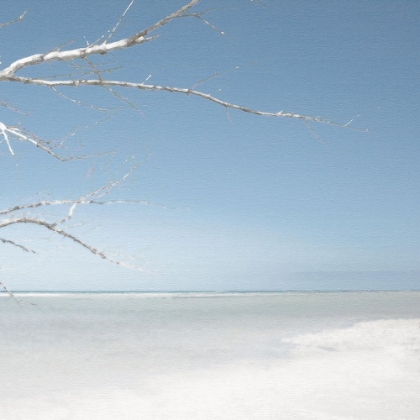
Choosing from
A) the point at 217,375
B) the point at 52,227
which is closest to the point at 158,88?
the point at 52,227

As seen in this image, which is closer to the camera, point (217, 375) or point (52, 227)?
point (52, 227)

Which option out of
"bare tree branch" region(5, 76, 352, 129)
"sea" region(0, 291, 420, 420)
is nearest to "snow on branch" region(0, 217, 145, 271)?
"bare tree branch" region(5, 76, 352, 129)

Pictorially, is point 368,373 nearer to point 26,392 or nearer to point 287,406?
point 287,406

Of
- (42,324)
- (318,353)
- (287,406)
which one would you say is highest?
(42,324)

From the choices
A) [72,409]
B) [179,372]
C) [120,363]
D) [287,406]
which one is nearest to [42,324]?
[120,363]

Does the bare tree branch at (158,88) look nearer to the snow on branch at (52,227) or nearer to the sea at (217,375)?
the snow on branch at (52,227)

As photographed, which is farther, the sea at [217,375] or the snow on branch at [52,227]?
the sea at [217,375]

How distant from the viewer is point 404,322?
21.8m

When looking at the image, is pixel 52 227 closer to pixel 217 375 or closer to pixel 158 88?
pixel 158 88

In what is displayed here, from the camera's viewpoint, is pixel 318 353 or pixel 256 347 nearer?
pixel 318 353

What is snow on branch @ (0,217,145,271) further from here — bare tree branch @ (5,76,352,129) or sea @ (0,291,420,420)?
sea @ (0,291,420,420)

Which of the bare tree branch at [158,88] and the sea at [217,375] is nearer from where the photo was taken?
the bare tree branch at [158,88]

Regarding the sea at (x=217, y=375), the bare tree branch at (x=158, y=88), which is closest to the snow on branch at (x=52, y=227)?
the bare tree branch at (x=158, y=88)

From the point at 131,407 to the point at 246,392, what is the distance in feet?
7.08
